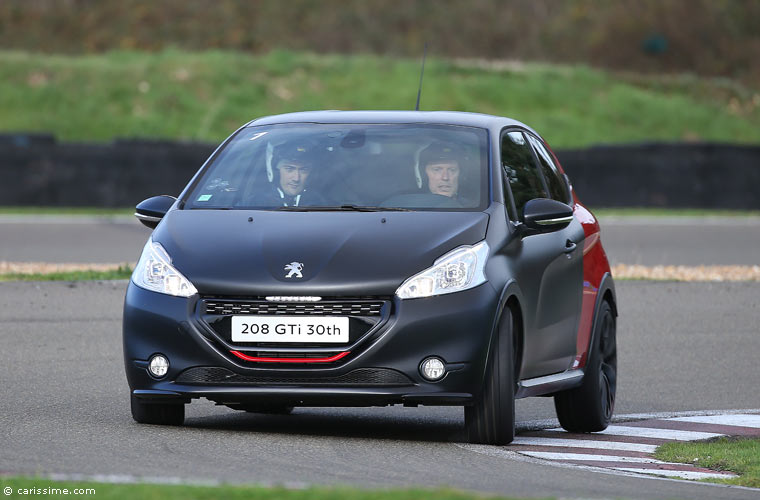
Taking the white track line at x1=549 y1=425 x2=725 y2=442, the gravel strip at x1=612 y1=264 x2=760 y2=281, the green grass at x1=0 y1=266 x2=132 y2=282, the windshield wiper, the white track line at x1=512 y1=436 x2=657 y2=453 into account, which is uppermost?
the windshield wiper

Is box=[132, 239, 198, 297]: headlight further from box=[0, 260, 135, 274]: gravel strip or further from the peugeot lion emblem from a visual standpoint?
box=[0, 260, 135, 274]: gravel strip

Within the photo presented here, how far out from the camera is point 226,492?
5.10 metres

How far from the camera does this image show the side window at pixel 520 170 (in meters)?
8.12

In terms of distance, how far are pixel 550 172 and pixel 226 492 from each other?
14.0 ft

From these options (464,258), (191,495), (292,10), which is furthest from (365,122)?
(292,10)

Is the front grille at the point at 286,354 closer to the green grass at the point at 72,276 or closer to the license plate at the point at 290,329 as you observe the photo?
the license plate at the point at 290,329

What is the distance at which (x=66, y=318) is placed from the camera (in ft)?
41.4

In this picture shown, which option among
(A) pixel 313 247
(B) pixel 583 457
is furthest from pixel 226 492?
(B) pixel 583 457

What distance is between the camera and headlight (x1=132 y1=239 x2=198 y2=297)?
7.18 m

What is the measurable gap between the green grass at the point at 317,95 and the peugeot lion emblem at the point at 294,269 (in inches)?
1474

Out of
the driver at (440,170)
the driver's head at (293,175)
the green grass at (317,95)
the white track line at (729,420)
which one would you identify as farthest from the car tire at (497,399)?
the green grass at (317,95)

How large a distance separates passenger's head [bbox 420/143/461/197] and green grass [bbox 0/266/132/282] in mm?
7755

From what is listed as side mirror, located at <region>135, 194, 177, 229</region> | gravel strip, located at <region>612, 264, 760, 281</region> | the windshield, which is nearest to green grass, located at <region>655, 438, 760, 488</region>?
the windshield

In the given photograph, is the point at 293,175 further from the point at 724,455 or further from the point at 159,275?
the point at 724,455
